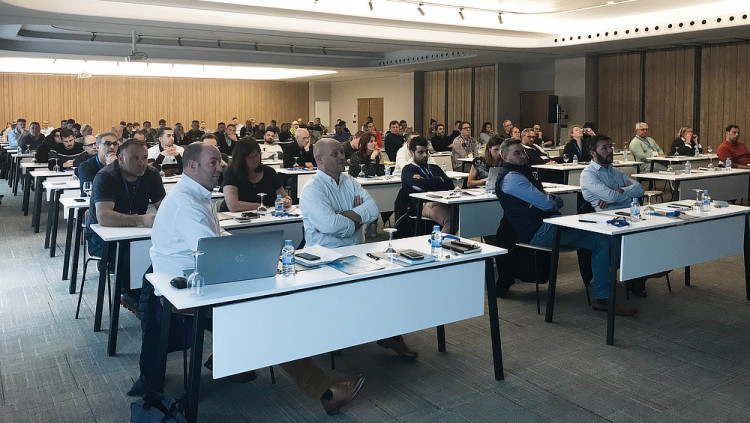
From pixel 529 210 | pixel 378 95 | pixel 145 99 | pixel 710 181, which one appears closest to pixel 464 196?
pixel 529 210

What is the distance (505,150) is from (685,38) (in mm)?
9441

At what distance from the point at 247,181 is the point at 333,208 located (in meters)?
1.60

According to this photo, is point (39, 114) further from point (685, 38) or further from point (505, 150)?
point (505, 150)

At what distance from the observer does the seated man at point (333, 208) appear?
4402mm

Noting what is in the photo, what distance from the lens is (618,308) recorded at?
17.4 feet

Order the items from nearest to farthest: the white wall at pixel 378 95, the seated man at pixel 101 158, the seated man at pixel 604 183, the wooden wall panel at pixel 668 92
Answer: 1. the seated man at pixel 604 183
2. the seated man at pixel 101 158
3. the wooden wall panel at pixel 668 92
4. the white wall at pixel 378 95

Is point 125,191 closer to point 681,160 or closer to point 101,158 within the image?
point 101,158

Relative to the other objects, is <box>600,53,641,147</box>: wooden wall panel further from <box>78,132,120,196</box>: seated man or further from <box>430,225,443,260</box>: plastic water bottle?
<box>430,225,443,260</box>: plastic water bottle

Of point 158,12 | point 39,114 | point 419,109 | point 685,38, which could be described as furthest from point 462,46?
point 39,114

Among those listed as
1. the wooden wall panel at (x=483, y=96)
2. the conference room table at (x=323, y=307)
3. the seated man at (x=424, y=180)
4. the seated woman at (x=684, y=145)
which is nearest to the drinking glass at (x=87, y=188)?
the seated man at (x=424, y=180)

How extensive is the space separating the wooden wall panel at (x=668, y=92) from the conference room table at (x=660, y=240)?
33.3 ft

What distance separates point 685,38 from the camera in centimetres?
1309

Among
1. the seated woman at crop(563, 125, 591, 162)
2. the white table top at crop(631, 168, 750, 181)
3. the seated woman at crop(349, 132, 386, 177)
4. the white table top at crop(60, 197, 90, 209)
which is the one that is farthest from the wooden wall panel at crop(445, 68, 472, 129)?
the white table top at crop(60, 197, 90, 209)

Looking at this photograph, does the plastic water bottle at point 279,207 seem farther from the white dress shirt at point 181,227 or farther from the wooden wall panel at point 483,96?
the wooden wall panel at point 483,96
